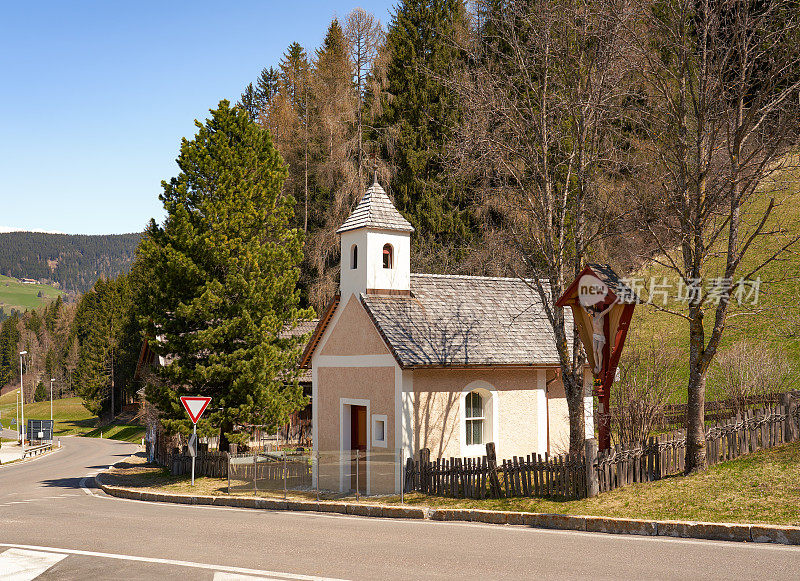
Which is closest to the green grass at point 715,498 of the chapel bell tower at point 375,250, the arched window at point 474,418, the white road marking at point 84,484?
the arched window at point 474,418

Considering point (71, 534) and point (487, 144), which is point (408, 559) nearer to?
point (71, 534)

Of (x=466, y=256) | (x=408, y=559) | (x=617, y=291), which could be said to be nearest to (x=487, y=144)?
(x=617, y=291)

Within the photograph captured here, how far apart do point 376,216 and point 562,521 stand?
447 inches

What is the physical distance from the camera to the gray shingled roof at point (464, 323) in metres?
19.3

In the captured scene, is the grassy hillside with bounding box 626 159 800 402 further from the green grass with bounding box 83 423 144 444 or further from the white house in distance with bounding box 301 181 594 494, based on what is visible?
the green grass with bounding box 83 423 144 444

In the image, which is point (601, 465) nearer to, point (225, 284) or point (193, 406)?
point (193, 406)

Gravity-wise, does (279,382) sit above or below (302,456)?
above

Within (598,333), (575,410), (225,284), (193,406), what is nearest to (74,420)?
(225,284)

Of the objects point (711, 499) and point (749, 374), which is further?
point (749, 374)

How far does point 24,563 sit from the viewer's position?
1039 centimetres

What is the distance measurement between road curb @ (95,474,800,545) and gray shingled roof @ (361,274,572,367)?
13.4ft

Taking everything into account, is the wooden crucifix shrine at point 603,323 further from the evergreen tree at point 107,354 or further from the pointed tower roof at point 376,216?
the evergreen tree at point 107,354

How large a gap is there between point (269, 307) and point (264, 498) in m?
8.44

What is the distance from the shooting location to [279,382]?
2620 cm
